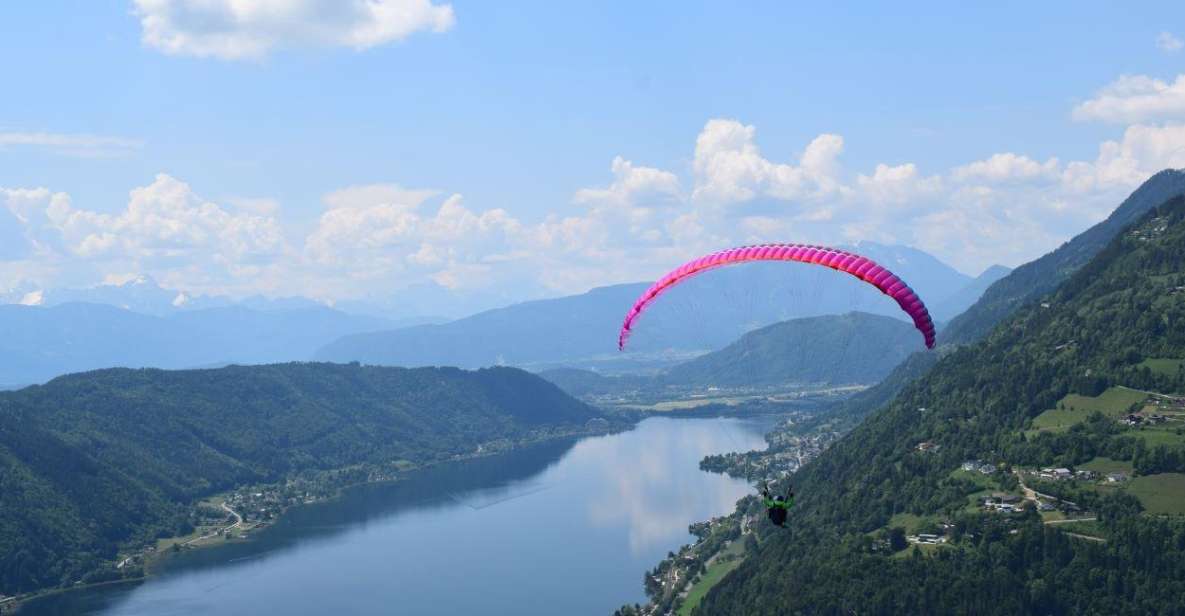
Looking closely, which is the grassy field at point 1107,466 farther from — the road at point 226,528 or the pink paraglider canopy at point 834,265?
the road at point 226,528

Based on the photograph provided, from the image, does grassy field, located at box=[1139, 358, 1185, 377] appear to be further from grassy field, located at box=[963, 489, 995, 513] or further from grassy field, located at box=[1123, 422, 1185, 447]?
grassy field, located at box=[963, 489, 995, 513]

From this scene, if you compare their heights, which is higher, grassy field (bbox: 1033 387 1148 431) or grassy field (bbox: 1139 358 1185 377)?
grassy field (bbox: 1139 358 1185 377)

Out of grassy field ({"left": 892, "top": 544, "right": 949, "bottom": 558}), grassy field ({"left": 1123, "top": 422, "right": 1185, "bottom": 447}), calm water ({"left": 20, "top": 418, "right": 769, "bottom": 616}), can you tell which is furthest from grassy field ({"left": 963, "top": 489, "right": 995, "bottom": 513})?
calm water ({"left": 20, "top": 418, "right": 769, "bottom": 616})

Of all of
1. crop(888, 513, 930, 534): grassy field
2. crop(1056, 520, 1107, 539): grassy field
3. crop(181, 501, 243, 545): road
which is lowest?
crop(1056, 520, 1107, 539): grassy field

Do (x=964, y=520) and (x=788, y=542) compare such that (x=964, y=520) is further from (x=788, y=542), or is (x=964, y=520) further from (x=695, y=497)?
(x=695, y=497)

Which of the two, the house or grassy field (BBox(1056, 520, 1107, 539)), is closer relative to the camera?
grassy field (BBox(1056, 520, 1107, 539))

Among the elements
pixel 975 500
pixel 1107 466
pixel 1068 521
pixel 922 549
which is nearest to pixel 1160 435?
pixel 1107 466
